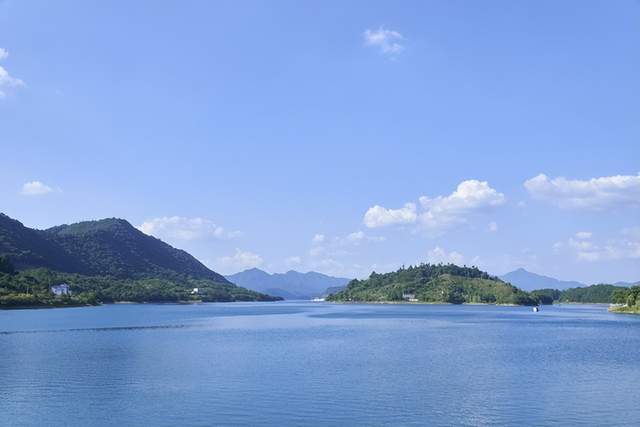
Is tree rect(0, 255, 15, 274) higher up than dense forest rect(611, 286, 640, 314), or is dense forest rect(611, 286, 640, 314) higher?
tree rect(0, 255, 15, 274)

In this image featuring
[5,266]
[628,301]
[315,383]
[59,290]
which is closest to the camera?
[315,383]

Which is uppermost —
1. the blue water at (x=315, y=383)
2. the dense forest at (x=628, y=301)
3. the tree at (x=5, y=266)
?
the tree at (x=5, y=266)

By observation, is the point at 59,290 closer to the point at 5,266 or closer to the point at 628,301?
the point at 5,266

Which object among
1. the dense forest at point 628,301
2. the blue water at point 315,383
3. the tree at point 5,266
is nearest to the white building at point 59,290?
the tree at point 5,266

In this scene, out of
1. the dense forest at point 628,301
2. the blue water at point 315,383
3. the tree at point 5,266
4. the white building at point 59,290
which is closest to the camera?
the blue water at point 315,383

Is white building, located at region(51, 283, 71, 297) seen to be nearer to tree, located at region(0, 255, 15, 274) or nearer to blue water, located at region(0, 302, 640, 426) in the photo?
tree, located at region(0, 255, 15, 274)

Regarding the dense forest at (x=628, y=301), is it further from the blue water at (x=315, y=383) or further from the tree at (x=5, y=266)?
the tree at (x=5, y=266)

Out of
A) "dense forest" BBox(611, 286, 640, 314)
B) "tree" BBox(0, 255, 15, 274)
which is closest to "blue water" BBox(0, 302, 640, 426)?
"dense forest" BBox(611, 286, 640, 314)

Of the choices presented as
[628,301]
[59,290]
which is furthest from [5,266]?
[628,301]

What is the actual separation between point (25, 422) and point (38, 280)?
17681cm

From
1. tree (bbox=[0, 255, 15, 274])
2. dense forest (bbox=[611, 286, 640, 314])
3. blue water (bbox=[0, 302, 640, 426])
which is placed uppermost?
tree (bbox=[0, 255, 15, 274])

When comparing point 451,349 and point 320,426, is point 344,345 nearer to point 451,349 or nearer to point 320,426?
point 451,349

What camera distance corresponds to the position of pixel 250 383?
40719 millimetres

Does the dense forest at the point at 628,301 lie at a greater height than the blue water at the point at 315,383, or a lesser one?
greater
